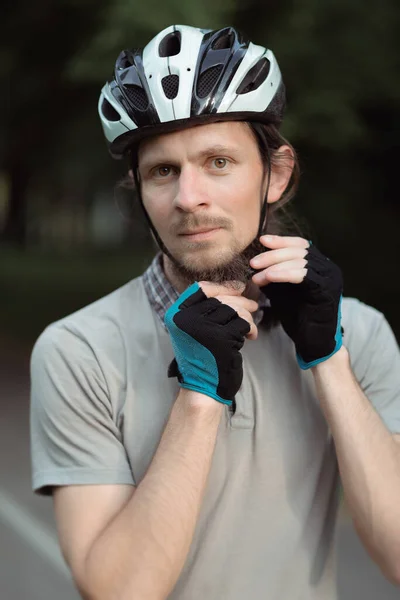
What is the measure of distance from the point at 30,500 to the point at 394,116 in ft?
16.8

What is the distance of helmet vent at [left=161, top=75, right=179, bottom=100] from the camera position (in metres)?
2.84

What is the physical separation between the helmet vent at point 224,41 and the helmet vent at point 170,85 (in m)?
0.21

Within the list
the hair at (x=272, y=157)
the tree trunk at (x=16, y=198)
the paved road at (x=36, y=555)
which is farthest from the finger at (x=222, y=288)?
the tree trunk at (x=16, y=198)

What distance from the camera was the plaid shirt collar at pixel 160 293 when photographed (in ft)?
9.23

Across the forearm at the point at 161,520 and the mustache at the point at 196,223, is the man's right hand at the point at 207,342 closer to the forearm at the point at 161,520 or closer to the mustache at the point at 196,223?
the forearm at the point at 161,520

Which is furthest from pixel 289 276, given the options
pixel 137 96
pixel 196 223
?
pixel 137 96

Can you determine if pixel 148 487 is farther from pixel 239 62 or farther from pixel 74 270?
pixel 74 270

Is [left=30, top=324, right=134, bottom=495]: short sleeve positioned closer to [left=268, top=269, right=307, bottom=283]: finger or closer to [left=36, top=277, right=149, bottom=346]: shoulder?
[left=36, top=277, right=149, bottom=346]: shoulder

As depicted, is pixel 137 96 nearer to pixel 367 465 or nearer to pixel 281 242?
pixel 281 242

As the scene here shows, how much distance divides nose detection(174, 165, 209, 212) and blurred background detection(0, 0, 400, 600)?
3.84 feet

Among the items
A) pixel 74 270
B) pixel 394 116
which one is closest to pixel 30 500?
pixel 394 116

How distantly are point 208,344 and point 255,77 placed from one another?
1044 millimetres

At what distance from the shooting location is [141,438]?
8.47 feet

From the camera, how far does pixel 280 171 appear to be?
10.1 ft
